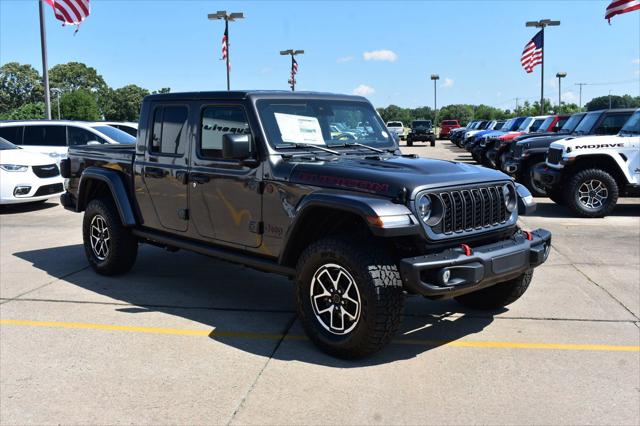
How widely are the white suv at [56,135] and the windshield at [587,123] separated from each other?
915cm

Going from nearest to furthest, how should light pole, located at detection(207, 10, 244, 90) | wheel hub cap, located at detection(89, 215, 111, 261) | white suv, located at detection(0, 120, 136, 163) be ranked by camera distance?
1. wheel hub cap, located at detection(89, 215, 111, 261)
2. white suv, located at detection(0, 120, 136, 163)
3. light pole, located at detection(207, 10, 244, 90)

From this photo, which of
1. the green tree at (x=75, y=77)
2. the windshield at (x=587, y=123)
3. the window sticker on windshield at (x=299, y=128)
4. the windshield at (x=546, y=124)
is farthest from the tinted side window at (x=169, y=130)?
the green tree at (x=75, y=77)

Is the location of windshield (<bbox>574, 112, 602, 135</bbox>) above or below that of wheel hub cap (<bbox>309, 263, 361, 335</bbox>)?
above

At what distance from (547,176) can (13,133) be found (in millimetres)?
11516

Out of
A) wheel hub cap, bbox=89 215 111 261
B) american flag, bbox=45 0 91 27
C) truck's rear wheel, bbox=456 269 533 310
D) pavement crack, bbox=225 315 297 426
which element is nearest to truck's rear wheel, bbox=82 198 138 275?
wheel hub cap, bbox=89 215 111 261

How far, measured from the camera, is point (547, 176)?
10898 millimetres

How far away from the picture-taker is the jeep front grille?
14.0 feet

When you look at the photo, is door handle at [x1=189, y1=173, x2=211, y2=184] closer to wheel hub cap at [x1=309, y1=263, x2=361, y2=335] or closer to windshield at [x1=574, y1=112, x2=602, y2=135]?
wheel hub cap at [x1=309, y1=263, x2=361, y2=335]

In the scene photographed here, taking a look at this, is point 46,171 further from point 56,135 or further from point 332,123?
point 332,123

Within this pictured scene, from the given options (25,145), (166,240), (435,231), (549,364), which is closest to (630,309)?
(549,364)

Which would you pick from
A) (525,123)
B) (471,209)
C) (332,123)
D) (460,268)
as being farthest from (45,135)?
(525,123)

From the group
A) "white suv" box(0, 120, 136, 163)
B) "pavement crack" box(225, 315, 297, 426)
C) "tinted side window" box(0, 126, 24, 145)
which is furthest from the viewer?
"tinted side window" box(0, 126, 24, 145)

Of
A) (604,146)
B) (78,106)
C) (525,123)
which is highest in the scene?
(78,106)

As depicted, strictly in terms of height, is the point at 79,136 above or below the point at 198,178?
above
